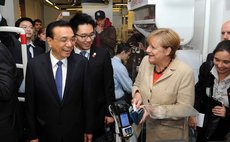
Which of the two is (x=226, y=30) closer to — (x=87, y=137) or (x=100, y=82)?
(x=100, y=82)

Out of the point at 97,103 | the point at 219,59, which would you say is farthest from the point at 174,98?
the point at 97,103

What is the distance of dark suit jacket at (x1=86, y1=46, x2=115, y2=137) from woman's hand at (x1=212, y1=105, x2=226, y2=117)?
75cm

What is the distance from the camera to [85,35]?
6.14 feet

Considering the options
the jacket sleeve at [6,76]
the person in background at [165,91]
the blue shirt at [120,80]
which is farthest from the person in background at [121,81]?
the jacket sleeve at [6,76]

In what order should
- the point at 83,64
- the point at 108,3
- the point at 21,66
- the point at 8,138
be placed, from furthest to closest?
1. the point at 108,3
2. the point at 21,66
3. the point at 83,64
4. the point at 8,138

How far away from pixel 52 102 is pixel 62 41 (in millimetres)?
394

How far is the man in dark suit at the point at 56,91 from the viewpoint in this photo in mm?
1607

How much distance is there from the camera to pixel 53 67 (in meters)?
1.66

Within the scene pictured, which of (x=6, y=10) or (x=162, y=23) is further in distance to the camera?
(x=6, y=10)

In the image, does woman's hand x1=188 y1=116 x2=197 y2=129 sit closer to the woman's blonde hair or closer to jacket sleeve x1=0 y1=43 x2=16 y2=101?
the woman's blonde hair

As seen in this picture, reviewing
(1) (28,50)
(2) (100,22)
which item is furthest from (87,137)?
(2) (100,22)

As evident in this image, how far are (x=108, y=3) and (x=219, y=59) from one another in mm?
4822

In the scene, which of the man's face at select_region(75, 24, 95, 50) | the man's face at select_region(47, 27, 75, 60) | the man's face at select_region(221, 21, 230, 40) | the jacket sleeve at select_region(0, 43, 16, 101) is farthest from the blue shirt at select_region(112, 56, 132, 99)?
the jacket sleeve at select_region(0, 43, 16, 101)

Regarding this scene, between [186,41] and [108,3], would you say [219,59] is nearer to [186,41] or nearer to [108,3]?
[186,41]
